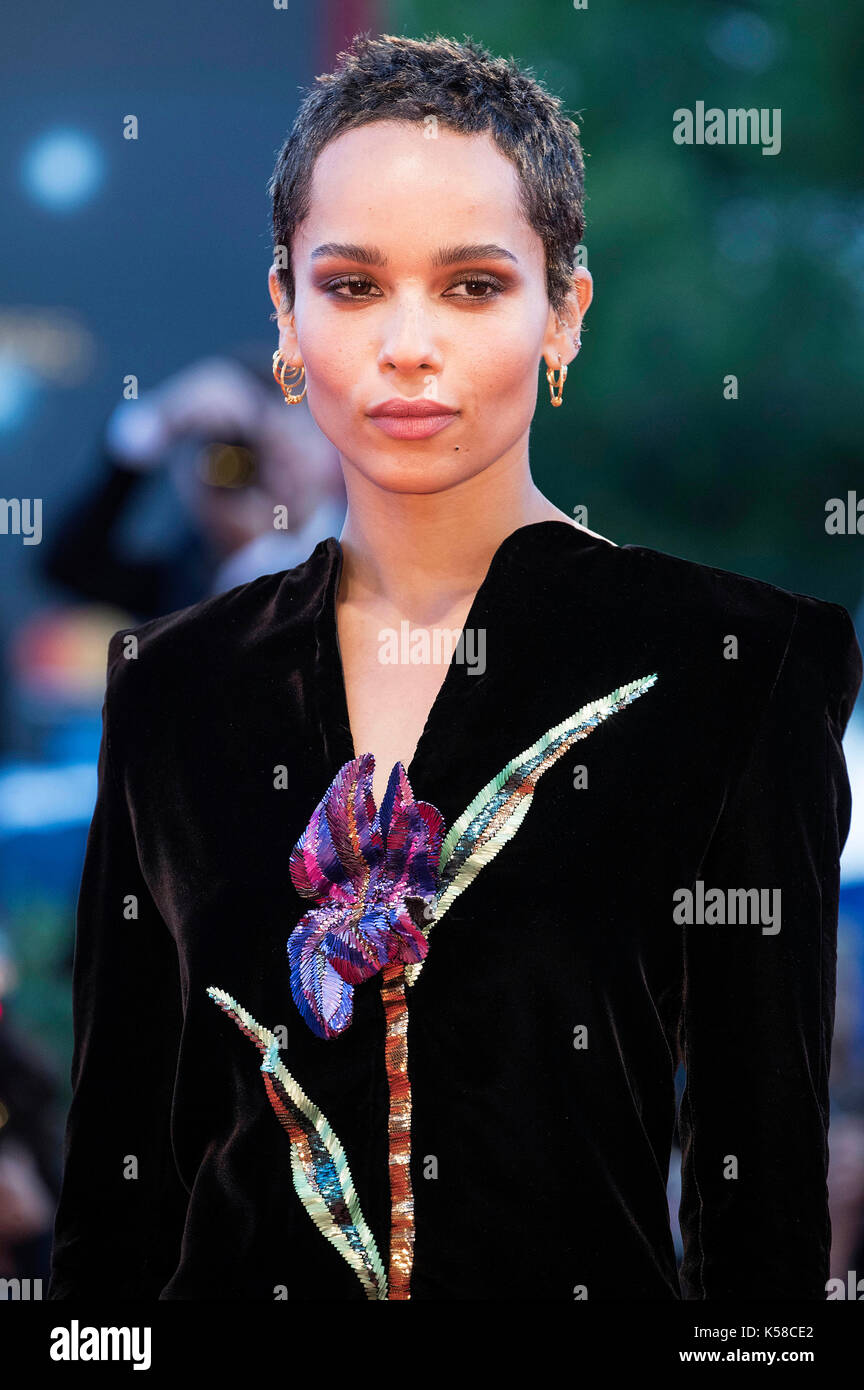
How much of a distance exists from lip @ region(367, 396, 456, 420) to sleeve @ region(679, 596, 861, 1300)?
0.42 metres

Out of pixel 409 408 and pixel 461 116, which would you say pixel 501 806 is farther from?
pixel 461 116

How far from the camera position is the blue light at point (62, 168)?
2.31 metres

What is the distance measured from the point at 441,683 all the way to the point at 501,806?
17 cm

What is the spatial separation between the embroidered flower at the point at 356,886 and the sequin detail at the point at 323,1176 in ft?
0.24

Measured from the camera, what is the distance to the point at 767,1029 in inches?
59.4

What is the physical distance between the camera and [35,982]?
2367 millimetres

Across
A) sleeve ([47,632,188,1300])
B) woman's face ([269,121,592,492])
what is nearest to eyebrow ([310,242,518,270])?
woman's face ([269,121,592,492])

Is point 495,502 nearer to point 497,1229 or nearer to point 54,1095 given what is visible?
point 497,1229

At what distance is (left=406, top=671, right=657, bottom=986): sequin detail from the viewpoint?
150 cm

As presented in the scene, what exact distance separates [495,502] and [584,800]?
0.34 metres

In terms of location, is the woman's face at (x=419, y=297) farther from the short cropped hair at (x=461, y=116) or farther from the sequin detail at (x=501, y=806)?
the sequin detail at (x=501, y=806)

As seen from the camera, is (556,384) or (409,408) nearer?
(409,408)

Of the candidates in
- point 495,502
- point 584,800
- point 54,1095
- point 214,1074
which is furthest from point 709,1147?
point 54,1095

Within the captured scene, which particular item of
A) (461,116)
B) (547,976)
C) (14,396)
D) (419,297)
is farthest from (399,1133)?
(14,396)
